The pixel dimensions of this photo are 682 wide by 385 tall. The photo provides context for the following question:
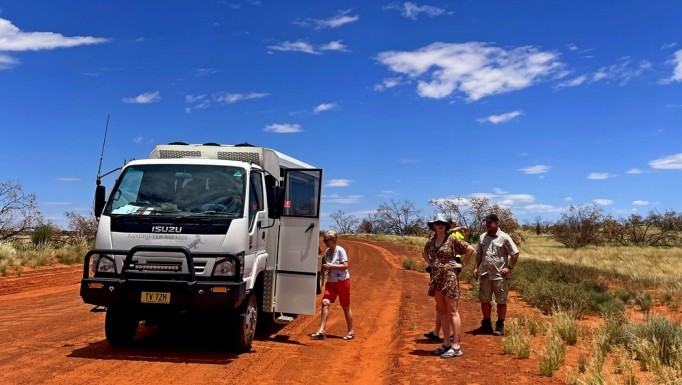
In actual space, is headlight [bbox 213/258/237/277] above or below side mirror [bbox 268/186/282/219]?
below

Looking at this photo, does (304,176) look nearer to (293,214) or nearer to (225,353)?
(293,214)

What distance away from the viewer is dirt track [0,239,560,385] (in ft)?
22.1

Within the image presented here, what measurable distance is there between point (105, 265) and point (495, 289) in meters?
6.05

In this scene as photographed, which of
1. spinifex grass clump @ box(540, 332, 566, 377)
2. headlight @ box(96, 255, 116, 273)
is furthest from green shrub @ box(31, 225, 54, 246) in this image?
spinifex grass clump @ box(540, 332, 566, 377)

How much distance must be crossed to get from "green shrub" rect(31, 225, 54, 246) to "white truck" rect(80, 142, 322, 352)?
68.6 ft

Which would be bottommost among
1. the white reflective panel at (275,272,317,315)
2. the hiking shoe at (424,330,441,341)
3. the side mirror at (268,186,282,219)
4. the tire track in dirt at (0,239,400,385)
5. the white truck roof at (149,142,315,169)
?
the tire track in dirt at (0,239,400,385)

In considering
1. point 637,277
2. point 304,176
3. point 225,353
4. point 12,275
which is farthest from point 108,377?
point 637,277

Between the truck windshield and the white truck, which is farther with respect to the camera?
the truck windshield

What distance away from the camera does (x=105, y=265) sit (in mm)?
7340

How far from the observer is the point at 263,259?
8484 mm

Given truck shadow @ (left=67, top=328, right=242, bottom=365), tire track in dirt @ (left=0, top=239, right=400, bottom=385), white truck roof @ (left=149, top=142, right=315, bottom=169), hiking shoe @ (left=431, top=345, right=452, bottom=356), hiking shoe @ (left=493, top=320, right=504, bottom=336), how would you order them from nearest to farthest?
tire track in dirt @ (left=0, top=239, right=400, bottom=385) → truck shadow @ (left=67, top=328, right=242, bottom=365) → hiking shoe @ (left=431, top=345, right=452, bottom=356) → white truck roof @ (left=149, top=142, right=315, bottom=169) → hiking shoe @ (left=493, top=320, right=504, bottom=336)

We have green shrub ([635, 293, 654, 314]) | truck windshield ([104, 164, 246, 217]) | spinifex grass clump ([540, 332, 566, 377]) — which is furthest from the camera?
green shrub ([635, 293, 654, 314])

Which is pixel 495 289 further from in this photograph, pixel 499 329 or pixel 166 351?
pixel 166 351

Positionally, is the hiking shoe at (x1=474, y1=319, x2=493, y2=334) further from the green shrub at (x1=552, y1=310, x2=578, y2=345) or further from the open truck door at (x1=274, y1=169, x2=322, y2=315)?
the open truck door at (x1=274, y1=169, x2=322, y2=315)
